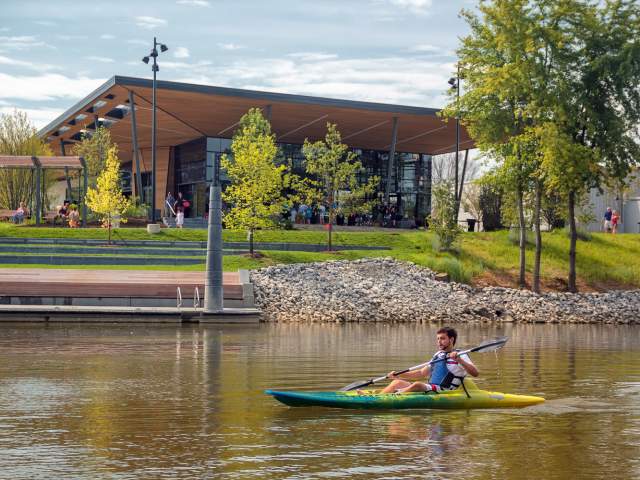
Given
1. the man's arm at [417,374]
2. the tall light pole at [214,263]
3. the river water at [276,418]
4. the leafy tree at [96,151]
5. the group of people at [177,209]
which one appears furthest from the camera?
the leafy tree at [96,151]

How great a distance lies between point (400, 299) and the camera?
114ft

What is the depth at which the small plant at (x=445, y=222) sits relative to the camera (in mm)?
43375

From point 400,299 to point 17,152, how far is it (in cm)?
4267

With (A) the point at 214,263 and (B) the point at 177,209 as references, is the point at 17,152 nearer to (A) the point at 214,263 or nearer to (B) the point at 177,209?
(B) the point at 177,209

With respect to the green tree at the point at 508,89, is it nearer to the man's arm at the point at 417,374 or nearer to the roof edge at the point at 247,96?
the roof edge at the point at 247,96

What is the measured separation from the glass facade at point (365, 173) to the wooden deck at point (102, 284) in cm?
3366

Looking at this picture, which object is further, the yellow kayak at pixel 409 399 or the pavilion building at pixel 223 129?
the pavilion building at pixel 223 129

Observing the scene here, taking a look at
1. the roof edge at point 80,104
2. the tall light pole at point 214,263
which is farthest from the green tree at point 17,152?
the tall light pole at point 214,263

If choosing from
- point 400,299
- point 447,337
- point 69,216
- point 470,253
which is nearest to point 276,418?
point 447,337

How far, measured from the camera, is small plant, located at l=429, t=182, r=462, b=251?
43375 millimetres

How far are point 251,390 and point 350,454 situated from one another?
16.7 feet

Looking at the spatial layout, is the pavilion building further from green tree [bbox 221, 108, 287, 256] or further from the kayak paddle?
the kayak paddle

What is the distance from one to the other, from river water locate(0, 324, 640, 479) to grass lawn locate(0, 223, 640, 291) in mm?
16095

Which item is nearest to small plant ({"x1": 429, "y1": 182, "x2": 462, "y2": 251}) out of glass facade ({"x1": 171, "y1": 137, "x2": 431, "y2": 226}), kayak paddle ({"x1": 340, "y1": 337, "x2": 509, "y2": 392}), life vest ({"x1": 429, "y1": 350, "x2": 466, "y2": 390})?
glass facade ({"x1": 171, "y1": 137, "x2": 431, "y2": 226})
